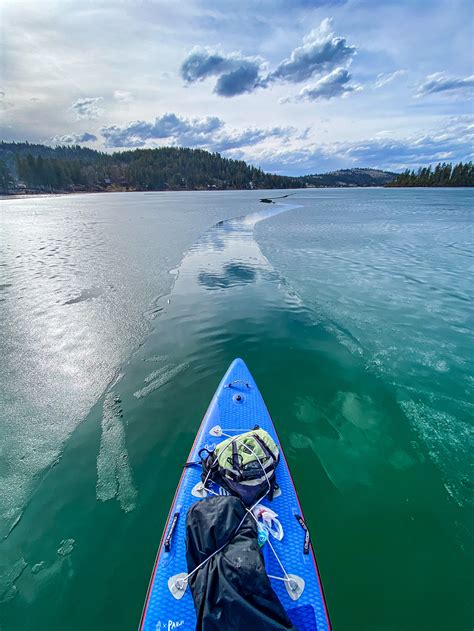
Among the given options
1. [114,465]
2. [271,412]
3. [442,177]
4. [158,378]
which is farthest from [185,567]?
[442,177]

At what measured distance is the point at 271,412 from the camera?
293 inches

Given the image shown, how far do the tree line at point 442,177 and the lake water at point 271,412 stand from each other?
195 metres

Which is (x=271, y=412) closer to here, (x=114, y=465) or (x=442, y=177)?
(x=114, y=465)

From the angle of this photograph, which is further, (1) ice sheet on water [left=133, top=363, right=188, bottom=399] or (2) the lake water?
(1) ice sheet on water [left=133, top=363, right=188, bottom=399]

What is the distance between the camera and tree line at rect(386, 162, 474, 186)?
15938 centimetres

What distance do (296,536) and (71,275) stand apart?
17.4 m

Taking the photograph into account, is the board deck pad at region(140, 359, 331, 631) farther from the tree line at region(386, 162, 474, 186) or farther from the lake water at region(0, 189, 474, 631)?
the tree line at region(386, 162, 474, 186)

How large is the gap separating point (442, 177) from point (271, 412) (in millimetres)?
215876

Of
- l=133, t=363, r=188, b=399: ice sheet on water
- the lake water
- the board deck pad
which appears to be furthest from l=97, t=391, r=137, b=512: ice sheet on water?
the board deck pad

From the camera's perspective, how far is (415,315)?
1211 centimetres

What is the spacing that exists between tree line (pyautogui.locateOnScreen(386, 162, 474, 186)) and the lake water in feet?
640

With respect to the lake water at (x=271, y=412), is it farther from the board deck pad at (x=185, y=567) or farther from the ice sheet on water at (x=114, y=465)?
the board deck pad at (x=185, y=567)

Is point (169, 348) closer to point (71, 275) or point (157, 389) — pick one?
point (157, 389)

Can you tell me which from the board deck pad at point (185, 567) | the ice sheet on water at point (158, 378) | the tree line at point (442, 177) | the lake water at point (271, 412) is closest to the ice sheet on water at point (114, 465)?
the lake water at point (271, 412)
